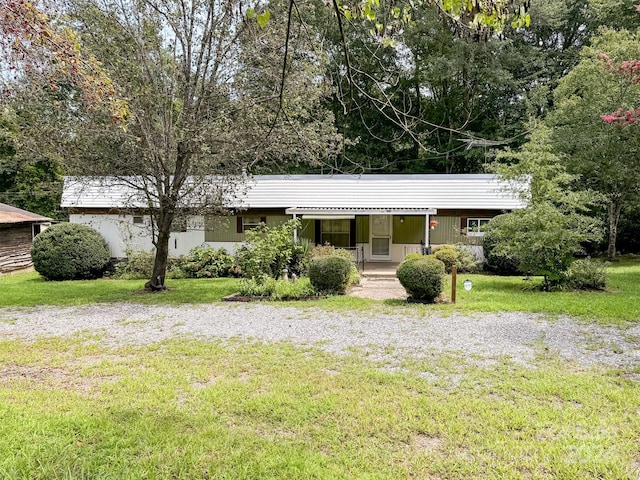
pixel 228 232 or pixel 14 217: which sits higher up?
pixel 14 217

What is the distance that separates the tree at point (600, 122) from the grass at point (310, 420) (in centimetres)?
1372

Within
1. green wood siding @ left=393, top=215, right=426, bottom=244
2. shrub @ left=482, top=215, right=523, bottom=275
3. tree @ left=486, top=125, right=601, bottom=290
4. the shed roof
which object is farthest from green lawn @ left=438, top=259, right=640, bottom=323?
the shed roof

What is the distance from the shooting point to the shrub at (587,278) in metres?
11.4

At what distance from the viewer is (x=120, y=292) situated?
12039 mm

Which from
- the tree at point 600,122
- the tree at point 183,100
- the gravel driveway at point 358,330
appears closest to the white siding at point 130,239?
the tree at point 183,100

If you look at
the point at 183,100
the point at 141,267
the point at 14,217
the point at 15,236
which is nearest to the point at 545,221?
Answer: the point at 183,100

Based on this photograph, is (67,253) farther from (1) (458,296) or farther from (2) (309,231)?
(1) (458,296)

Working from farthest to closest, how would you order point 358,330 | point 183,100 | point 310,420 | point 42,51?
point 183,100 → point 358,330 → point 42,51 → point 310,420

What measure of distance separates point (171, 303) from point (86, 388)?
5672 mm

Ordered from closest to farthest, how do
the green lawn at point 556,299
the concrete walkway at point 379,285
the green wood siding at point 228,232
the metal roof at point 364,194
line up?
the green lawn at point 556,299 < the concrete walkway at point 379,285 < the metal roof at point 364,194 < the green wood siding at point 228,232

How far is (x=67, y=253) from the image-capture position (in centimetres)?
1498

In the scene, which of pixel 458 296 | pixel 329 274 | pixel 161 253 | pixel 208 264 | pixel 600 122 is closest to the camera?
pixel 458 296

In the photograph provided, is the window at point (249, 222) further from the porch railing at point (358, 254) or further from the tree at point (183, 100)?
the tree at point (183, 100)

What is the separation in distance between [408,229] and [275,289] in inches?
340
